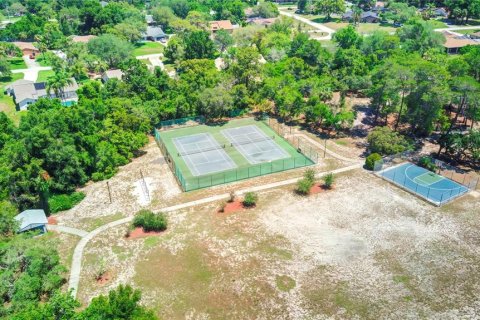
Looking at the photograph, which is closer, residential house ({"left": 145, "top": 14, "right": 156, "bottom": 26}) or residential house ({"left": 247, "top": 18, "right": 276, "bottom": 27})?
residential house ({"left": 247, "top": 18, "right": 276, "bottom": 27})

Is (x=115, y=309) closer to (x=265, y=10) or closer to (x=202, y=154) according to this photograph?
(x=202, y=154)

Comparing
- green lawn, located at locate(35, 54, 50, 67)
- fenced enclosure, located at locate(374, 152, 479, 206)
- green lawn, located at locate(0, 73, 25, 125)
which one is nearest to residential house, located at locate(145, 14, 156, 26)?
green lawn, located at locate(35, 54, 50, 67)

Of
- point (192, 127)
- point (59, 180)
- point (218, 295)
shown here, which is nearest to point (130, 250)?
point (218, 295)

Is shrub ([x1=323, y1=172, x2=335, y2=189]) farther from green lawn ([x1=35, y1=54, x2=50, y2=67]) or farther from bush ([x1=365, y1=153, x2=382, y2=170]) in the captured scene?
green lawn ([x1=35, y1=54, x2=50, y2=67])

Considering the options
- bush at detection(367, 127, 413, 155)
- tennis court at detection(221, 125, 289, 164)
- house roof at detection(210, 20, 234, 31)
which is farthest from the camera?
house roof at detection(210, 20, 234, 31)

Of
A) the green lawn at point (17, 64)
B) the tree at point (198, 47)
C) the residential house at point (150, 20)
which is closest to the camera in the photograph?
the tree at point (198, 47)

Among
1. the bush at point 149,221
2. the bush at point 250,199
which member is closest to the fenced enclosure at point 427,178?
the bush at point 250,199

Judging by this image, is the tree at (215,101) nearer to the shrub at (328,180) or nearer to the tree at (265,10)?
the shrub at (328,180)
